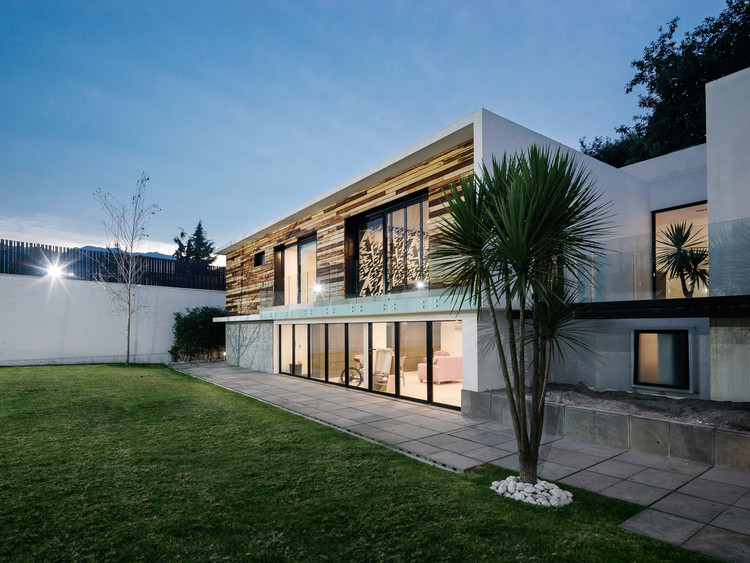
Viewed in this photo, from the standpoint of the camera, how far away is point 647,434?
5512mm

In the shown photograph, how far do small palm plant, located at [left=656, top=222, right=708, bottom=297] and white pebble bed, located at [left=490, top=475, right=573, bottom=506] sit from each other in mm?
4525

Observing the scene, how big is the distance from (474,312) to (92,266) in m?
16.8

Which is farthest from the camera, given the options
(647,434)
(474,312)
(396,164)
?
(396,164)

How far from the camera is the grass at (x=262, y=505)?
3078 millimetres

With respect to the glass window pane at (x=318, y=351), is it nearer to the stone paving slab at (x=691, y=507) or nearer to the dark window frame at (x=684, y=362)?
the dark window frame at (x=684, y=362)

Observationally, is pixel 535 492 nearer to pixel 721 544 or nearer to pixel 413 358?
pixel 721 544

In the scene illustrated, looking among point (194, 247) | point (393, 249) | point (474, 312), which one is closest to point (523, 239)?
point (474, 312)

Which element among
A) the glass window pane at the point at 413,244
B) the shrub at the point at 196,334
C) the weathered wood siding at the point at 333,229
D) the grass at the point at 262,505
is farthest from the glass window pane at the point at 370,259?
the shrub at the point at 196,334

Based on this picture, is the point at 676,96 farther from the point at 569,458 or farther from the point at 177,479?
the point at 177,479

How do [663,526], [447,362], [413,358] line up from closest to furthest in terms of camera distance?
[663,526], [447,362], [413,358]

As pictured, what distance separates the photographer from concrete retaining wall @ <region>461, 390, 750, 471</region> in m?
4.87

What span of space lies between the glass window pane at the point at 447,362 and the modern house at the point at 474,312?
1.1 inches

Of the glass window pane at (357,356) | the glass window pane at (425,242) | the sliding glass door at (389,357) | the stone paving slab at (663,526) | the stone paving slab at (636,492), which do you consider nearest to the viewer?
the stone paving slab at (663,526)

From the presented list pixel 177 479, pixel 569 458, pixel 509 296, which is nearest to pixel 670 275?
pixel 569 458
